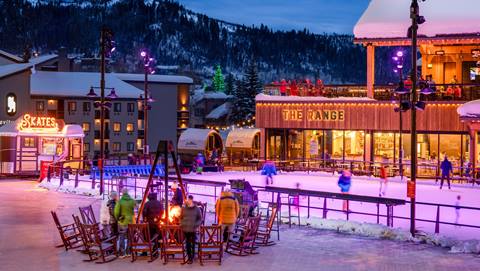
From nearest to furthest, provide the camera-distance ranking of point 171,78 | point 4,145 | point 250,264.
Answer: point 250,264 < point 4,145 < point 171,78

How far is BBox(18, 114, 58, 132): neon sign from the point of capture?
1861 inches

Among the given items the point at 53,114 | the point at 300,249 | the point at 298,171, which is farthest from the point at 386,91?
the point at 53,114

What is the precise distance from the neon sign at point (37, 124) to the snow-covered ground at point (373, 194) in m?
10.2

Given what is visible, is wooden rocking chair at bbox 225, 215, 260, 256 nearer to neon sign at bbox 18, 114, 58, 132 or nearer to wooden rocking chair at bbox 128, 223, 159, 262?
wooden rocking chair at bbox 128, 223, 159, 262

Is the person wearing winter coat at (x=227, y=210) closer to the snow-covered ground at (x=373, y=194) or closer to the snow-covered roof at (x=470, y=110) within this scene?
the snow-covered ground at (x=373, y=194)

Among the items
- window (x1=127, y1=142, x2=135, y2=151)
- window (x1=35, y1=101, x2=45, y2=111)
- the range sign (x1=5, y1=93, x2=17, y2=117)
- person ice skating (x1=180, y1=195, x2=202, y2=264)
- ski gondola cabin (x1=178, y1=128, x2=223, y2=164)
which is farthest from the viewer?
window (x1=127, y1=142, x2=135, y2=151)

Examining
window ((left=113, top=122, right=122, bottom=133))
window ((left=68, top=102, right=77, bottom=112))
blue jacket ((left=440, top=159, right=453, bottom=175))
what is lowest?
blue jacket ((left=440, top=159, right=453, bottom=175))

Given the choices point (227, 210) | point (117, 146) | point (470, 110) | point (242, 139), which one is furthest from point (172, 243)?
point (117, 146)

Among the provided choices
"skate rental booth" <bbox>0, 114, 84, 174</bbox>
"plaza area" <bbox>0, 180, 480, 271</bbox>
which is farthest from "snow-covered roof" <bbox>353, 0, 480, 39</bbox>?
"plaza area" <bbox>0, 180, 480, 271</bbox>

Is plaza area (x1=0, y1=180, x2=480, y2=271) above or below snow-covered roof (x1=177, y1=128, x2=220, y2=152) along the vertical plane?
below

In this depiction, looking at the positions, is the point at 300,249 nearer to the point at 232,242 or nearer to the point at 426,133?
the point at 232,242

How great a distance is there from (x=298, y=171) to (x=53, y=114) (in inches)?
1358

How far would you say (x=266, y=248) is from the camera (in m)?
19.0

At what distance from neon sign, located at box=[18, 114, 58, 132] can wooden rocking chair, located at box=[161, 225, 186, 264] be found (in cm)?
3183
